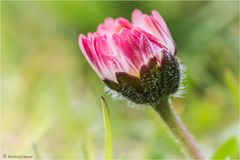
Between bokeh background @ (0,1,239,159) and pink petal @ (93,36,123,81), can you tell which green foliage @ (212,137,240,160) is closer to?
bokeh background @ (0,1,239,159)

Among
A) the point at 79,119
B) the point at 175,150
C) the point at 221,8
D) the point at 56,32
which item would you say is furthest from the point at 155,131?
the point at 56,32

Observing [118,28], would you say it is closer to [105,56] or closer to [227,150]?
[105,56]

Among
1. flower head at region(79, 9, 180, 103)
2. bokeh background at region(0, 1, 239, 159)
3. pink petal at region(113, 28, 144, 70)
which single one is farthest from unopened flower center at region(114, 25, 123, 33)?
bokeh background at region(0, 1, 239, 159)

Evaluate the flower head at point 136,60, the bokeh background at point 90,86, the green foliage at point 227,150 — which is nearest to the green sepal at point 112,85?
the flower head at point 136,60

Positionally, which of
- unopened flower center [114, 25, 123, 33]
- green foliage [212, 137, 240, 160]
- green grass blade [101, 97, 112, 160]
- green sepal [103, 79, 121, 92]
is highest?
unopened flower center [114, 25, 123, 33]

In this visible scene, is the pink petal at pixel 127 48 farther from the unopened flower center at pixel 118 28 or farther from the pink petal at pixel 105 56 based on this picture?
the unopened flower center at pixel 118 28
